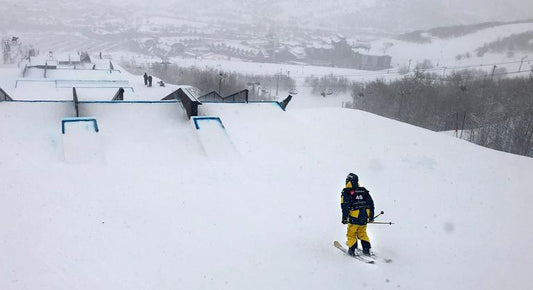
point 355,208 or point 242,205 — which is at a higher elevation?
point 355,208

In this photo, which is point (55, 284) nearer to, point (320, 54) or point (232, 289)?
point (232, 289)

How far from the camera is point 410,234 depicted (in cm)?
838

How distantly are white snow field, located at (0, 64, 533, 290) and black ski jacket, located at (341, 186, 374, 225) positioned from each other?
80cm

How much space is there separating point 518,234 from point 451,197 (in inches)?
86.0

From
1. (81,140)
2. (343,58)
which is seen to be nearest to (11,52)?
(81,140)

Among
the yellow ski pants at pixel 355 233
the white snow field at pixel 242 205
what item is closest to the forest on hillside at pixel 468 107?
the white snow field at pixel 242 205

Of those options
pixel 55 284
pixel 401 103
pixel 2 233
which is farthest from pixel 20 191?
pixel 401 103

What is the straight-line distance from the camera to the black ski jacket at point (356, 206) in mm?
6781

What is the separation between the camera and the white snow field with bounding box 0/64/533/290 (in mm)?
6195

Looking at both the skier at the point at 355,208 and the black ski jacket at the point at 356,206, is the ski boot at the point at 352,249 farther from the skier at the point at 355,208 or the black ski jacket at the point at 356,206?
the black ski jacket at the point at 356,206

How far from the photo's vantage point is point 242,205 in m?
9.00

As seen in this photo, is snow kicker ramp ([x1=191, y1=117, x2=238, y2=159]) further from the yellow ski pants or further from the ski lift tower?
the ski lift tower

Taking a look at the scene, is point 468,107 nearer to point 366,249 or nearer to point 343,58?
point 366,249

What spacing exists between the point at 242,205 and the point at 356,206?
3.16 m
